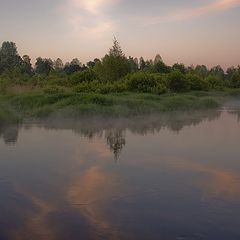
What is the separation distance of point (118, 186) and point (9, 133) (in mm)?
9574

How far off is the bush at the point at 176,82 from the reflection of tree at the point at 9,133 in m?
30.0

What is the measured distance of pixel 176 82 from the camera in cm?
4922

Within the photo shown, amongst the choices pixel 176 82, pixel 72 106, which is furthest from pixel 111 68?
pixel 72 106

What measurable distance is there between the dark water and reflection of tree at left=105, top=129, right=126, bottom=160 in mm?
34

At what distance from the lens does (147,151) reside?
15.2 m

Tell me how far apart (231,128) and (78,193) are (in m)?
14.9

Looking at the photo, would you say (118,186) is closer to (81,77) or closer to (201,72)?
(81,77)

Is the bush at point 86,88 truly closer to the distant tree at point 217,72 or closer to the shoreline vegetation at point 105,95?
the shoreline vegetation at point 105,95

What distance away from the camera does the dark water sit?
7.68 metres

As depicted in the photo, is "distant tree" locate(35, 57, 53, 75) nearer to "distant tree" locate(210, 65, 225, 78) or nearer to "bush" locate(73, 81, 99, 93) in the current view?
"distant tree" locate(210, 65, 225, 78)

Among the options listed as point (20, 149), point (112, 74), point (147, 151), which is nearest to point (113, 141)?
point (147, 151)

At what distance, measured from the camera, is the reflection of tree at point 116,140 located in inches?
598

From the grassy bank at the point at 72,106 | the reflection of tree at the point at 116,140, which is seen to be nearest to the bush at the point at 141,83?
the grassy bank at the point at 72,106

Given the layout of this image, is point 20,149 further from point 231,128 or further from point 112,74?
point 112,74
